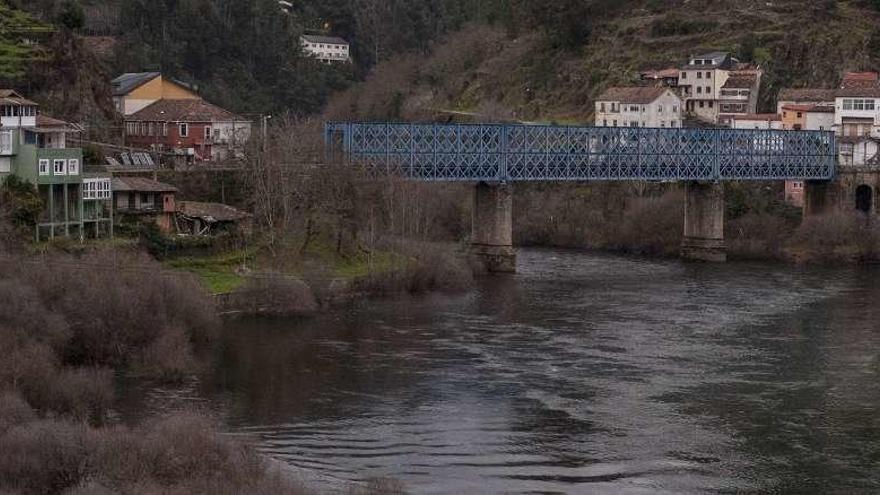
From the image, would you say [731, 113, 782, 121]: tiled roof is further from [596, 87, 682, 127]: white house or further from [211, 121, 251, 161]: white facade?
[211, 121, 251, 161]: white facade

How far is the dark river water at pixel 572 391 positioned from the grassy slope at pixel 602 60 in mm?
43639

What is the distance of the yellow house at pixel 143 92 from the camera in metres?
91.6

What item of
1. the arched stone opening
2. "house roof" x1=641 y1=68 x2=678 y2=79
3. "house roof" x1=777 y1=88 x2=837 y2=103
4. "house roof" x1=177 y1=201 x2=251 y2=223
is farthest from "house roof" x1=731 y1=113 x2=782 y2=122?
"house roof" x1=177 y1=201 x2=251 y2=223

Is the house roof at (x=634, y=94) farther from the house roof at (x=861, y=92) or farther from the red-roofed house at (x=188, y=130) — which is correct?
the red-roofed house at (x=188, y=130)

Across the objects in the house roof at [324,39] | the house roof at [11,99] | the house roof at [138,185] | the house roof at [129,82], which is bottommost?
the house roof at [138,185]

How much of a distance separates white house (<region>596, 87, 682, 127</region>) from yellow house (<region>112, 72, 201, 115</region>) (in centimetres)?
2921

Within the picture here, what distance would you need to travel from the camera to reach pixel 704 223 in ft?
285

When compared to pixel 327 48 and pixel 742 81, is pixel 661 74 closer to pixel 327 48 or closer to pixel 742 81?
pixel 742 81

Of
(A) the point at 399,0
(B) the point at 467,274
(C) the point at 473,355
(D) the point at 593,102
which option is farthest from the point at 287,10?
(C) the point at 473,355

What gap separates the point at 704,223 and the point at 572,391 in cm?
4340

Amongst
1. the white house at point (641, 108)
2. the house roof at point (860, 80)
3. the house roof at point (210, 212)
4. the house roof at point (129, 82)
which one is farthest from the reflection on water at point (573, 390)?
the white house at point (641, 108)

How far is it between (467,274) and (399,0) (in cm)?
8830

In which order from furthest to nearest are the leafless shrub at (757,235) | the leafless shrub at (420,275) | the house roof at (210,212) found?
the leafless shrub at (757,235) → the house roof at (210,212) → the leafless shrub at (420,275)

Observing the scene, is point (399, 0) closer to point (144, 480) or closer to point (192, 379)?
point (192, 379)
